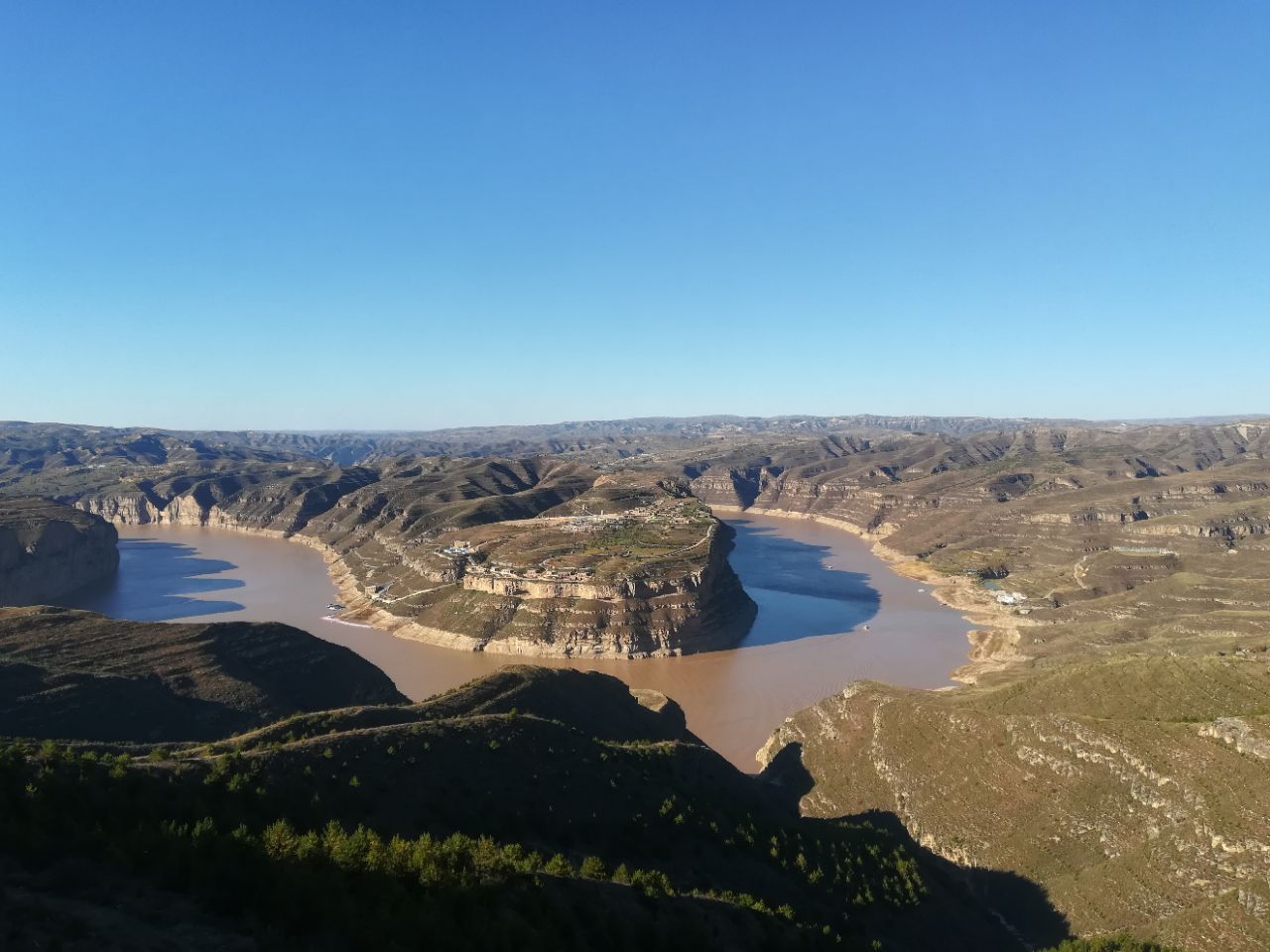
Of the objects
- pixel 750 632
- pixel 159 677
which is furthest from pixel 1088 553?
pixel 159 677

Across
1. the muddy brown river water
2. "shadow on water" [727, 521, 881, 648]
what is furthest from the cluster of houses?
"shadow on water" [727, 521, 881, 648]

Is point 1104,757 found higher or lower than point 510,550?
lower

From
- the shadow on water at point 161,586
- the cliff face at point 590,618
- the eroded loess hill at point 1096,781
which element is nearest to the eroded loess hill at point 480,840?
the eroded loess hill at point 1096,781

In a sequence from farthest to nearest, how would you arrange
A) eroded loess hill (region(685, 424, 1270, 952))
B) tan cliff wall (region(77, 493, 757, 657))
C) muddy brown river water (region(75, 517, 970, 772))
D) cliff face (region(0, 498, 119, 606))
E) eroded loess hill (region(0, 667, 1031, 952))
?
1. cliff face (region(0, 498, 119, 606))
2. tan cliff wall (region(77, 493, 757, 657))
3. muddy brown river water (region(75, 517, 970, 772))
4. eroded loess hill (region(685, 424, 1270, 952))
5. eroded loess hill (region(0, 667, 1031, 952))

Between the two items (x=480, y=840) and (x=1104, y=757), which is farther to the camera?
(x=1104, y=757)

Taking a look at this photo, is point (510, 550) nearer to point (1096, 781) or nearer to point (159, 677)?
point (159, 677)

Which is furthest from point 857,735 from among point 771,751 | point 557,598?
point 557,598

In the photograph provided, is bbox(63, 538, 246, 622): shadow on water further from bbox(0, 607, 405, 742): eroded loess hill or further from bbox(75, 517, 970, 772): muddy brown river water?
bbox(0, 607, 405, 742): eroded loess hill

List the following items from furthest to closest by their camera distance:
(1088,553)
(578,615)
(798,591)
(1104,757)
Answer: (798,591)
(1088,553)
(578,615)
(1104,757)
